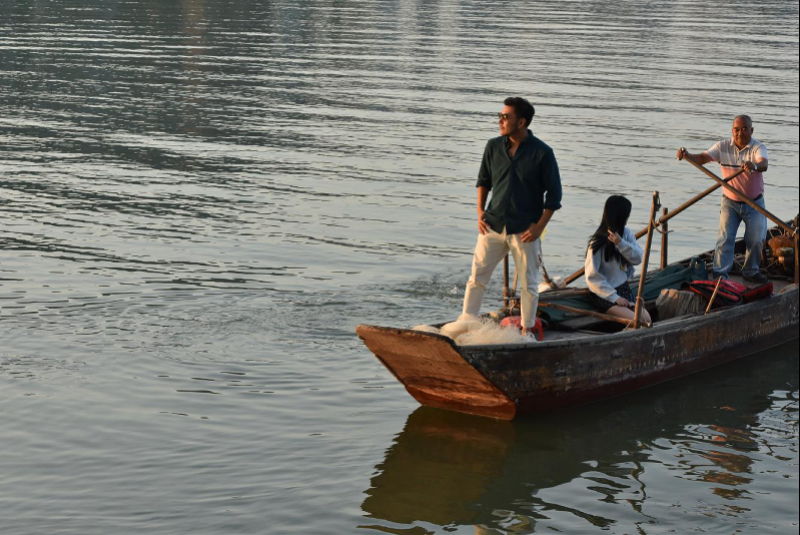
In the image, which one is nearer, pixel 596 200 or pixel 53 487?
pixel 53 487

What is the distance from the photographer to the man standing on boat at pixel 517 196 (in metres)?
8.88

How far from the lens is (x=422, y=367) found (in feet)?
30.7

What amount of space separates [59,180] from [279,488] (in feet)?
37.1

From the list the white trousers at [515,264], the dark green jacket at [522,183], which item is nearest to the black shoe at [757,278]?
the white trousers at [515,264]

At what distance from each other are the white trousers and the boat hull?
1.26 ft

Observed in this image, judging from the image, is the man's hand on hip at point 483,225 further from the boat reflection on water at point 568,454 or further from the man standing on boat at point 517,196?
the boat reflection on water at point 568,454

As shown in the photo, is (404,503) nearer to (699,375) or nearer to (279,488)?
(279,488)

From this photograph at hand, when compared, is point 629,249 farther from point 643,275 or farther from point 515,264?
point 515,264

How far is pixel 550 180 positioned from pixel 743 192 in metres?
3.76

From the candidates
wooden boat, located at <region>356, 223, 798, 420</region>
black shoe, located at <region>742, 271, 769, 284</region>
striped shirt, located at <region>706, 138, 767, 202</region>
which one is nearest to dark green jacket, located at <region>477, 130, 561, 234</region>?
wooden boat, located at <region>356, 223, 798, 420</region>

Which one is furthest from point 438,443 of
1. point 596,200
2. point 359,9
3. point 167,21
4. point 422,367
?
point 359,9

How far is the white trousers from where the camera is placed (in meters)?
9.16

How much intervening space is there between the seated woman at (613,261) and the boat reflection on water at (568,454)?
2.70ft

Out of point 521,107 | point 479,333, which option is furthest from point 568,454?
point 521,107
